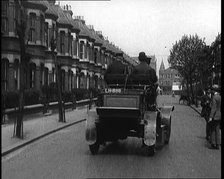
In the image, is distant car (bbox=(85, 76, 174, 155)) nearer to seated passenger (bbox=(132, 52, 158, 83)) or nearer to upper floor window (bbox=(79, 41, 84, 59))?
seated passenger (bbox=(132, 52, 158, 83))

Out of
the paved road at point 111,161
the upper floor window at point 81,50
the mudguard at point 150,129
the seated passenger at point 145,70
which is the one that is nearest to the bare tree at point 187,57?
the upper floor window at point 81,50

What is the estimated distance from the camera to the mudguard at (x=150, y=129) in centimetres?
787

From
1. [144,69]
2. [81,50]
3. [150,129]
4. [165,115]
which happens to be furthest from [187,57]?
[150,129]

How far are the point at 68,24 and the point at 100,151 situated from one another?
77.9ft

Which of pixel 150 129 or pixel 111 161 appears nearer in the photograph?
pixel 111 161

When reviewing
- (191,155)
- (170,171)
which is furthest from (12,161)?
(191,155)

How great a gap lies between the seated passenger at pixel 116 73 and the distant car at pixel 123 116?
0.07 meters

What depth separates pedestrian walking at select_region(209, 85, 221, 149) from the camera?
9.45m

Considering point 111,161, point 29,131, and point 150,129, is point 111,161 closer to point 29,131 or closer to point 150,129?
point 150,129

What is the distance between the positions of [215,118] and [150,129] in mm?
2504

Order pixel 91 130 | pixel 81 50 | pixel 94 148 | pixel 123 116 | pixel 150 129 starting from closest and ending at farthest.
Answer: pixel 123 116, pixel 150 129, pixel 91 130, pixel 94 148, pixel 81 50

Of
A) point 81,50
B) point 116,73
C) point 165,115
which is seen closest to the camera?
point 116,73

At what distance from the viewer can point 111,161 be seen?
748 cm

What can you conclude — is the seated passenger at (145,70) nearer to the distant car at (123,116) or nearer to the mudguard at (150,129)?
the distant car at (123,116)
